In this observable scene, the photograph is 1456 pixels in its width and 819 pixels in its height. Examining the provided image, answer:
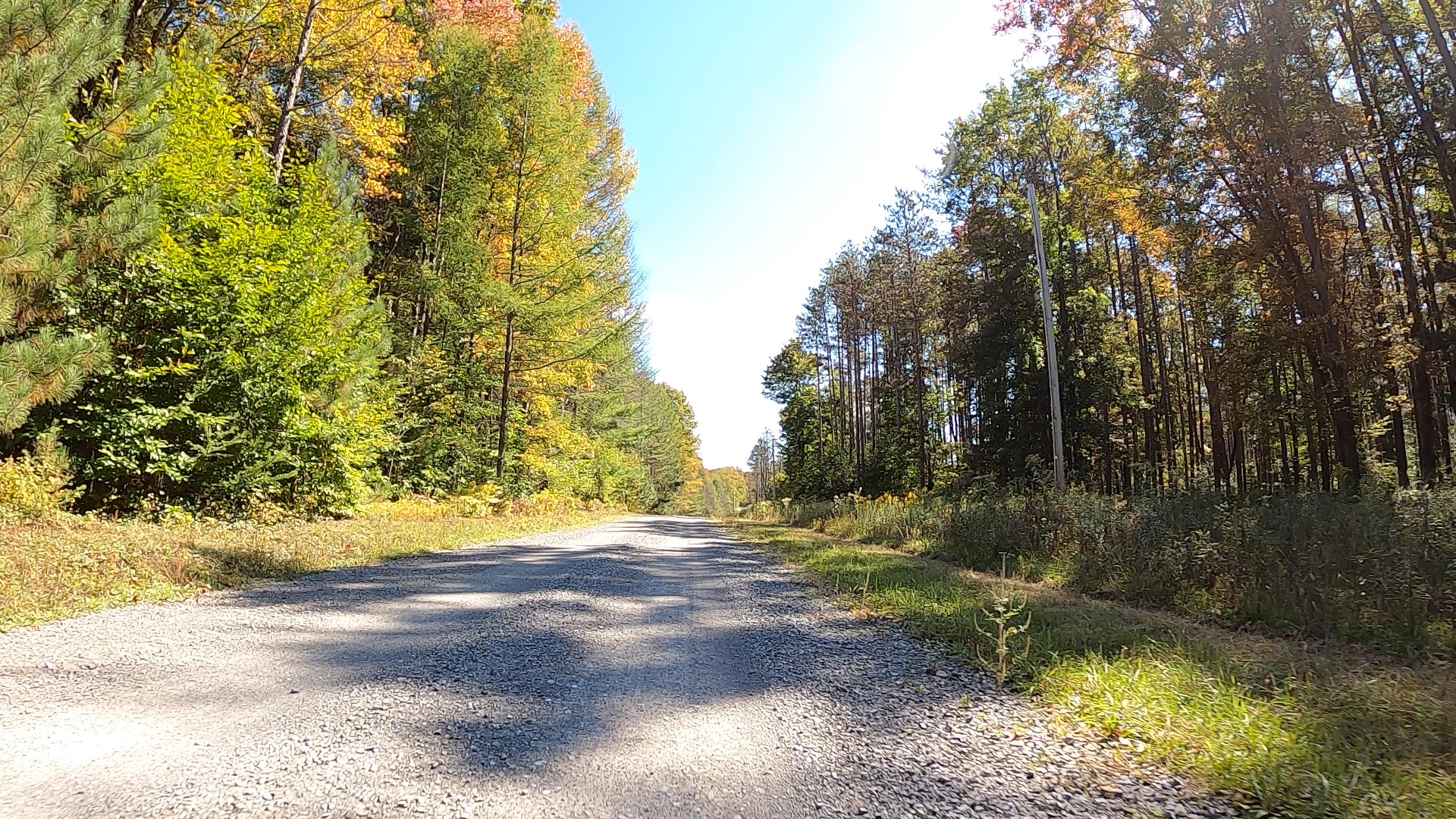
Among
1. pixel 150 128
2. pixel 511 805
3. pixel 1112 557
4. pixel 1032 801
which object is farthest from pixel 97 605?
pixel 1112 557

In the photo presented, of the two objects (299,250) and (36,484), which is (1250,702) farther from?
(299,250)

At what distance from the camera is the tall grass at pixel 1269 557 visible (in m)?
5.11

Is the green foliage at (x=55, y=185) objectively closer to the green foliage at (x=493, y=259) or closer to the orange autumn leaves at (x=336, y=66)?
the orange autumn leaves at (x=336, y=66)

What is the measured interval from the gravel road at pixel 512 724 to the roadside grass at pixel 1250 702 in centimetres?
26

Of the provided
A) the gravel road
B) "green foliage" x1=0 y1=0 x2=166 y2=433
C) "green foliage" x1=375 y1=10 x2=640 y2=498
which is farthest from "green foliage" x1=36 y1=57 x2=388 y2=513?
the gravel road

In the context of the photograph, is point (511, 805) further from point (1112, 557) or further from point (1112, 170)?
point (1112, 170)

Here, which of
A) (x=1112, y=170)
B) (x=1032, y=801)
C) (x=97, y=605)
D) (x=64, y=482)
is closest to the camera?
(x=1032, y=801)

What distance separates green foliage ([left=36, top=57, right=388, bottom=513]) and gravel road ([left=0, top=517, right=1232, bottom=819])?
5.62m

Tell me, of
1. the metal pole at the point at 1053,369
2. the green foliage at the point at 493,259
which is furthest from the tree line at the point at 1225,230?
the green foliage at the point at 493,259

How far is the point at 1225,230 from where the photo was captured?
38.4ft

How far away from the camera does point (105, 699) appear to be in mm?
2844

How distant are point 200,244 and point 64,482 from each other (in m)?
4.28

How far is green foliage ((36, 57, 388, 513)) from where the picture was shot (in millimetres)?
8562

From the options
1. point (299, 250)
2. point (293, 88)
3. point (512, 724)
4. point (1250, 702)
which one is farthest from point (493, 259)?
point (1250, 702)
